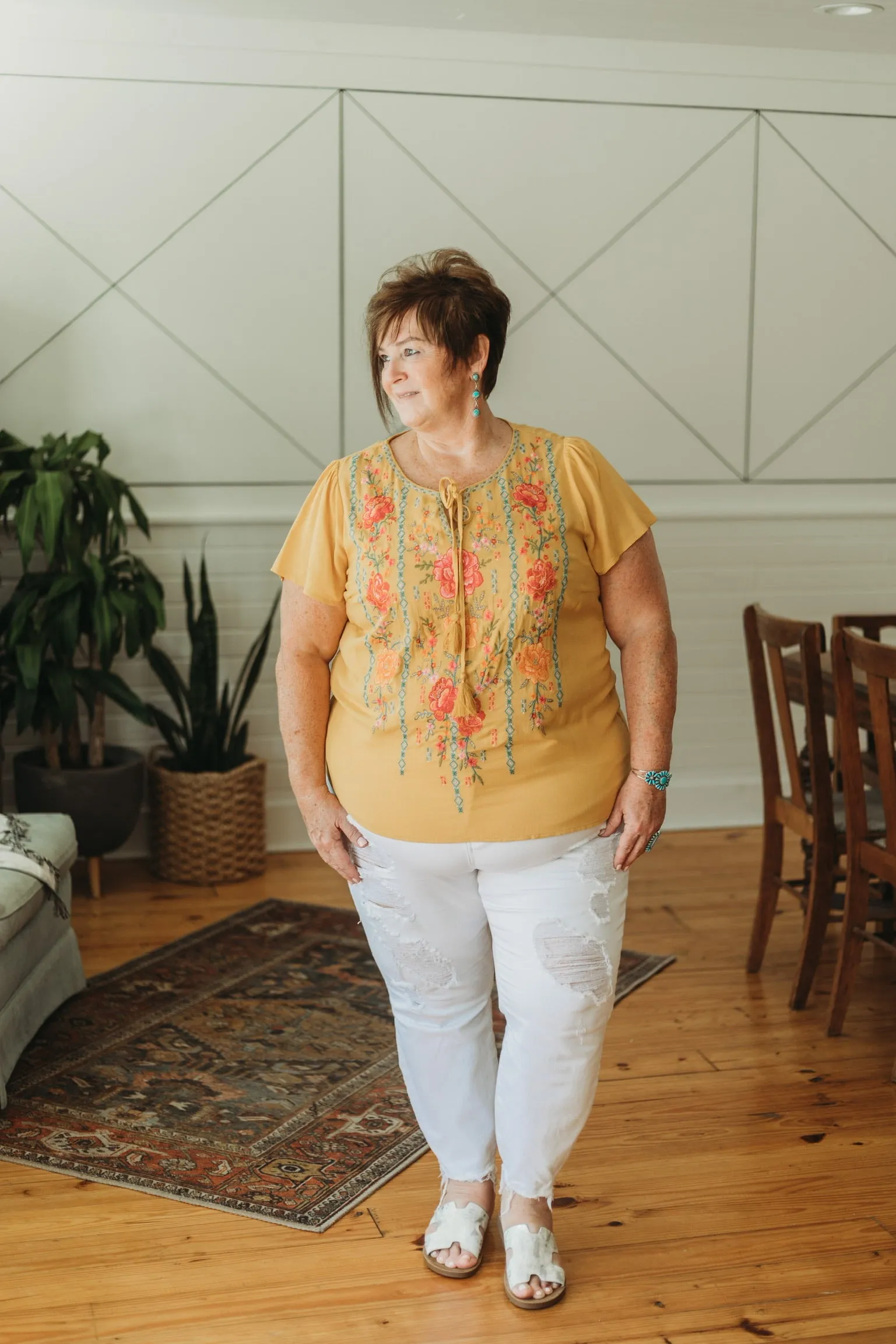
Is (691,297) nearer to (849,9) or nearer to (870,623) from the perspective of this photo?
(849,9)

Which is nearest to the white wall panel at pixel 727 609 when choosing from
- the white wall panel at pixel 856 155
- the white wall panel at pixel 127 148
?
the white wall panel at pixel 856 155

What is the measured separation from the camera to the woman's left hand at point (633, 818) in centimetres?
186

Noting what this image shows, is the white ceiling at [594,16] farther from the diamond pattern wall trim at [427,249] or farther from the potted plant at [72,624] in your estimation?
the potted plant at [72,624]

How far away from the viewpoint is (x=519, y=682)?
5.88 ft

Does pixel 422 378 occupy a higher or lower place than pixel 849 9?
lower

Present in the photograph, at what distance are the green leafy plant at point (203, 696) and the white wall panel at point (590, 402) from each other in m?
1.14

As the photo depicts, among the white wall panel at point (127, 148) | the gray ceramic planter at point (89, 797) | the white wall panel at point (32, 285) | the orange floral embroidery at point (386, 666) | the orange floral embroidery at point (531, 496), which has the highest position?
the white wall panel at point (127, 148)

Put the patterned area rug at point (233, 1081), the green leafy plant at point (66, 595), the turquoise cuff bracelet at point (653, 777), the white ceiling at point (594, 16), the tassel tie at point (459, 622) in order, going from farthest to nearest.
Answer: the white ceiling at point (594, 16), the green leafy plant at point (66, 595), the patterned area rug at point (233, 1081), the turquoise cuff bracelet at point (653, 777), the tassel tie at point (459, 622)

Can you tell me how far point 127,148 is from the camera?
13.6 ft

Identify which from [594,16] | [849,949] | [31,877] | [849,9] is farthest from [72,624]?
[849,9]

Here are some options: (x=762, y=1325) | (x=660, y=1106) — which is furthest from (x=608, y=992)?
(x=660, y=1106)

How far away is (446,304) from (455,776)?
2.02 ft

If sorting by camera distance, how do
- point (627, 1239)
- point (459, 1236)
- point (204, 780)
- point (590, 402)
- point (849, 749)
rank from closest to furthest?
point (459, 1236) < point (627, 1239) < point (849, 749) < point (204, 780) < point (590, 402)

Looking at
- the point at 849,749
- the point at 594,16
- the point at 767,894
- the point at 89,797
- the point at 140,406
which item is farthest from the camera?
the point at 140,406
